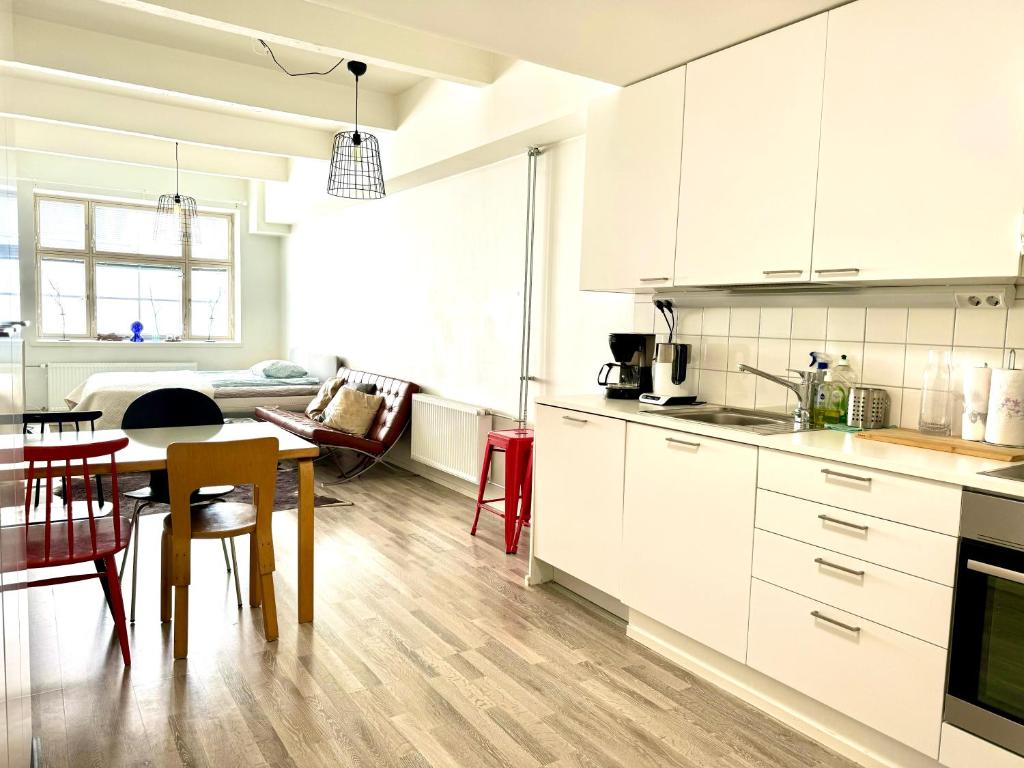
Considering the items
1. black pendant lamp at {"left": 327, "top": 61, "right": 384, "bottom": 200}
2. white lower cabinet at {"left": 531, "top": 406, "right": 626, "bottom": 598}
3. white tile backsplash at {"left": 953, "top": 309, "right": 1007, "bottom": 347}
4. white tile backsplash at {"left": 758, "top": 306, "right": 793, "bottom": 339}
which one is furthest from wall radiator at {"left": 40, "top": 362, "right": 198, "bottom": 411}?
white tile backsplash at {"left": 953, "top": 309, "right": 1007, "bottom": 347}

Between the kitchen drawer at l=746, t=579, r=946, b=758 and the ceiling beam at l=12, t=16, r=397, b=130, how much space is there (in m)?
4.20

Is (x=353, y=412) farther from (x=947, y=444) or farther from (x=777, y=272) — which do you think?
(x=947, y=444)

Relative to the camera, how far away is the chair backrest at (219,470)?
2449 millimetres

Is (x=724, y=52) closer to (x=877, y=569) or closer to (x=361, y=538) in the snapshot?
(x=877, y=569)

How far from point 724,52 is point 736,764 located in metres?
2.42

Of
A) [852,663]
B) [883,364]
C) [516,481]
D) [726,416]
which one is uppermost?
[883,364]

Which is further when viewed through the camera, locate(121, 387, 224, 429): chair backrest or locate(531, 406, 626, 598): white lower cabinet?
locate(121, 387, 224, 429): chair backrest

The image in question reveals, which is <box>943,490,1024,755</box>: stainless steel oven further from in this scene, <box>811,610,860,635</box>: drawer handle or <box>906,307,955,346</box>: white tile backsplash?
<box>906,307,955,346</box>: white tile backsplash

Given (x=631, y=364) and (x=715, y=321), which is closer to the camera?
(x=715, y=321)

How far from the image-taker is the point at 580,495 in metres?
3.03

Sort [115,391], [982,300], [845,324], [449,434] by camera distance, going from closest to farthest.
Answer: [982,300], [845,324], [449,434], [115,391]

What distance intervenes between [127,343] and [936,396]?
8120 millimetres

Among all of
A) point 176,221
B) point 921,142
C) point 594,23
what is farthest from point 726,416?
point 176,221

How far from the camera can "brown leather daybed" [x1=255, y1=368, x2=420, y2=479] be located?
519 cm
